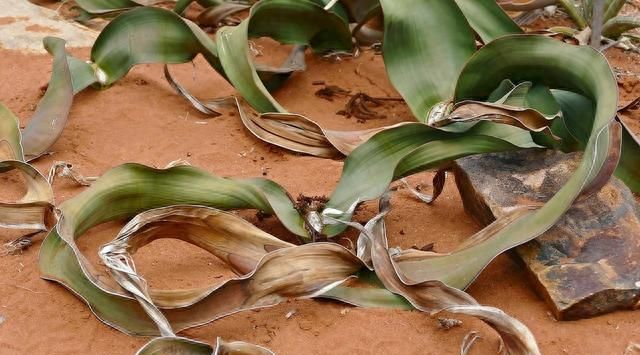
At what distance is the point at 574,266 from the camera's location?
6.52 ft

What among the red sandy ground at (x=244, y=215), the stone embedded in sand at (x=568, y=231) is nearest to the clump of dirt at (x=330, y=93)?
the red sandy ground at (x=244, y=215)

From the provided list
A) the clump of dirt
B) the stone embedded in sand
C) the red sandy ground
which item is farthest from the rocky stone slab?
the stone embedded in sand

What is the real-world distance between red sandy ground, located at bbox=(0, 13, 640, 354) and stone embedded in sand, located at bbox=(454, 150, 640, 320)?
5 cm

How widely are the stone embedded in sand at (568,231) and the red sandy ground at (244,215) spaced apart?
5 centimetres

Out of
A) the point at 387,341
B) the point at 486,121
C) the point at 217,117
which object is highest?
the point at 486,121

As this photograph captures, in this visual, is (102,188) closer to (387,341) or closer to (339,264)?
(339,264)

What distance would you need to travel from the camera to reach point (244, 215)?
2.35 meters

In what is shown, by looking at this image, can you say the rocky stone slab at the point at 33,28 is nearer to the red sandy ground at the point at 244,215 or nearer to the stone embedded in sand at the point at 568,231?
the red sandy ground at the point at 244,215

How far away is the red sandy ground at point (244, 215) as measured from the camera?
189 cm

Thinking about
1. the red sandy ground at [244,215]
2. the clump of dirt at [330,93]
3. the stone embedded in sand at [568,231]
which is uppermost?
the stone embedded in sand at [568,231]

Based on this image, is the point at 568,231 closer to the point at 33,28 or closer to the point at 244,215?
the point at 244,215

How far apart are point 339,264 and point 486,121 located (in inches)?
21.2

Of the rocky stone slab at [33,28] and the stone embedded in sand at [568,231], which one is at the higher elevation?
the stone embedded in sand at [568,231]

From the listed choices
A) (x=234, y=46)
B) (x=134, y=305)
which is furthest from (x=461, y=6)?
(x=134, y=305)
